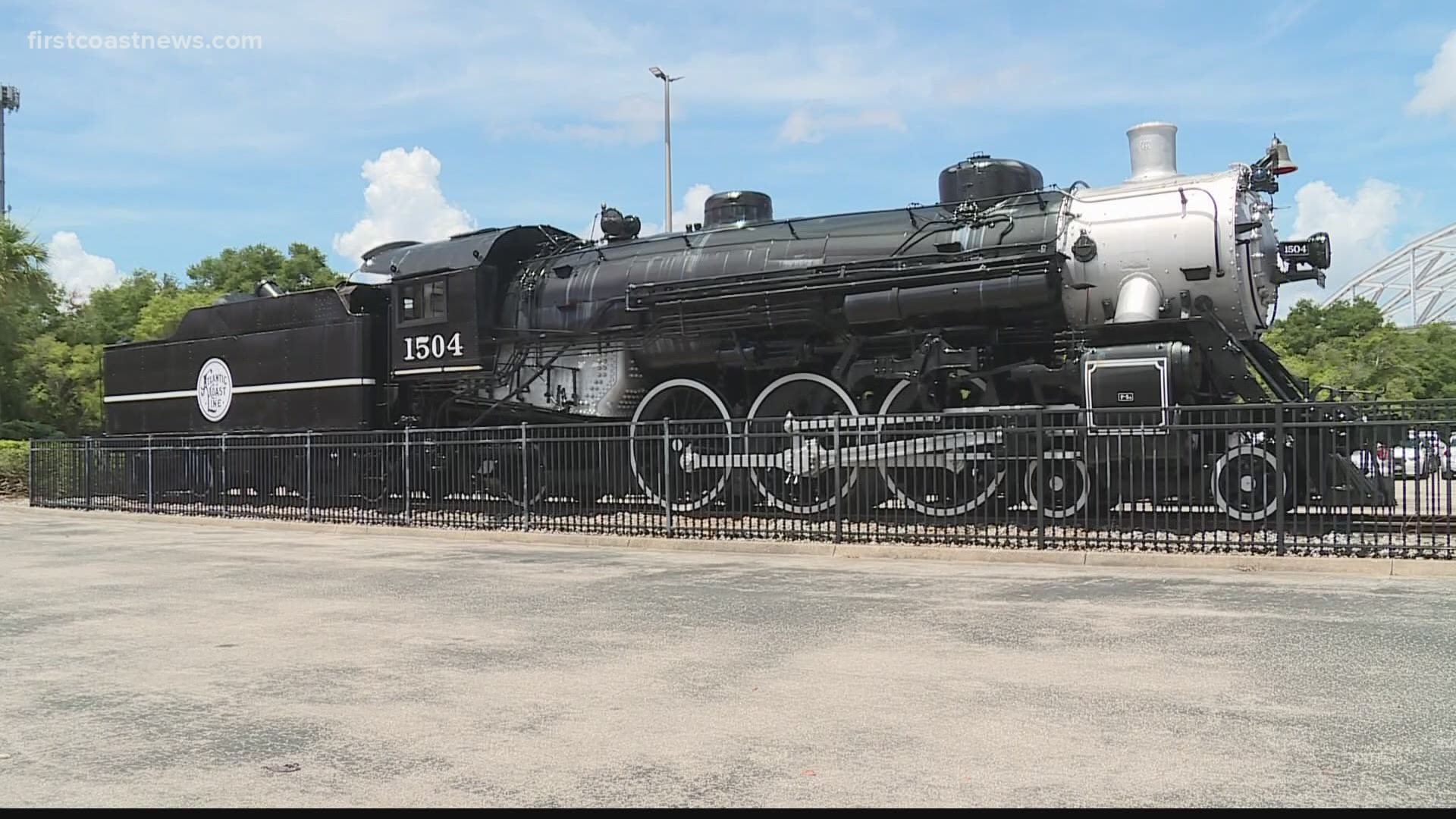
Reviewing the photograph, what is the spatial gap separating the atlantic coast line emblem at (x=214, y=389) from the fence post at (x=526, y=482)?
7.97 meters

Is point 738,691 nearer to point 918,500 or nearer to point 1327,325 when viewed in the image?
point 918,500

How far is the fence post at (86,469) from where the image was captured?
2109 cm

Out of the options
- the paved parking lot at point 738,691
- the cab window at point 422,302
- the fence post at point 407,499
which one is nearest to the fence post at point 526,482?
the fence post at point 407,499

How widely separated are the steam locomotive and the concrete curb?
641 mm

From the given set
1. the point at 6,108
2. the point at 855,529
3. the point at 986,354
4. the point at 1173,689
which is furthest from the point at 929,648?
the point at 6,108

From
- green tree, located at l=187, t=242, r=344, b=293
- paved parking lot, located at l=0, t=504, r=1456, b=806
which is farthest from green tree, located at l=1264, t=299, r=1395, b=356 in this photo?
paved parking lot, located at l=0, t=504, r=1456, b=806

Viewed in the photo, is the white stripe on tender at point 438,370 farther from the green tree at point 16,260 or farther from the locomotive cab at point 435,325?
the green tree at point 16,260

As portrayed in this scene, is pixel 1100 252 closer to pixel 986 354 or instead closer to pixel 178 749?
pixel 986 354

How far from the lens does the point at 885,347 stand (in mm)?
14688

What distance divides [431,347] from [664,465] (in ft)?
18.3

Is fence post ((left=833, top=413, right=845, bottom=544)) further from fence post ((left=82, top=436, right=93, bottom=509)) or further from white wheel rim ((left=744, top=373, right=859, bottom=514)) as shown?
fence post ((left=82, top=436, right=93, bottom=509))

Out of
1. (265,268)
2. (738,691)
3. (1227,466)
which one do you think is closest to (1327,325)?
(265,268)

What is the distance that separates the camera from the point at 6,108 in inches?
1943

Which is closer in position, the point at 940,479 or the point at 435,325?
the point at 940,479
